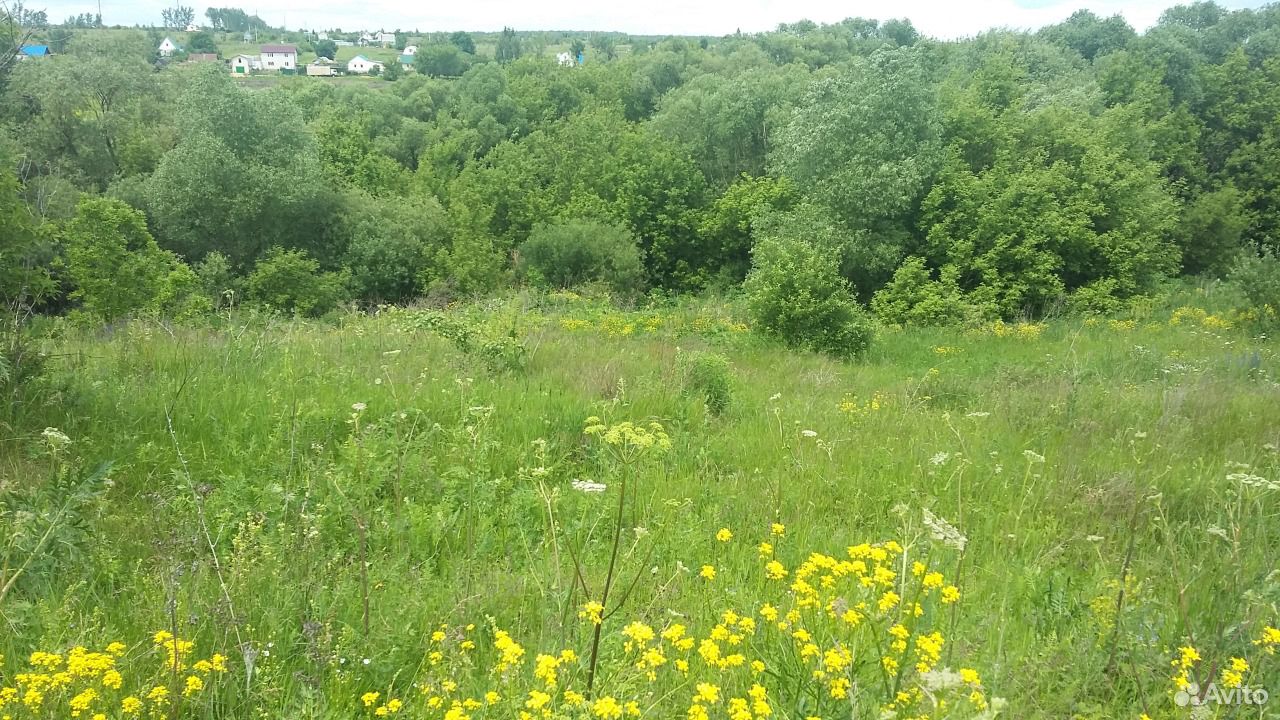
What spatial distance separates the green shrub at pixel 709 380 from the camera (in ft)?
22.4

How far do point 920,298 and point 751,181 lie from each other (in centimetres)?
1260

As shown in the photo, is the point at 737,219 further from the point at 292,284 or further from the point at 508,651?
the point at 508,651

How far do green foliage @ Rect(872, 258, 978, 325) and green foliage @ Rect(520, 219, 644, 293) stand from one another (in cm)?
1046

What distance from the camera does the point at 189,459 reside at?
4.48 m

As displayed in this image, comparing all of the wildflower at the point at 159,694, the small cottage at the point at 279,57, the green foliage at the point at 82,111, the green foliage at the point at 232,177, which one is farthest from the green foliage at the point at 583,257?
the small cottage at the point at 279,57

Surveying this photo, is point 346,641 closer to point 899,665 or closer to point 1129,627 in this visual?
point 899,665

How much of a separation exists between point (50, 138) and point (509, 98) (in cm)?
2721

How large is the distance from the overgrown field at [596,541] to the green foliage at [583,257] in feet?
71.7

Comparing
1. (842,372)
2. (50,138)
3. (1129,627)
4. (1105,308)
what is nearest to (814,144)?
(1105,308)

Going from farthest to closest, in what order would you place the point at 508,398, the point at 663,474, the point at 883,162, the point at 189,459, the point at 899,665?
the point at 883,162 → the point at 508,398 → the point at 663,474 → the point at 189,459 → the point at 899,665

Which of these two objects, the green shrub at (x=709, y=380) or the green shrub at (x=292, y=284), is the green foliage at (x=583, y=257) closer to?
the green shrub at (x=292, y=284)

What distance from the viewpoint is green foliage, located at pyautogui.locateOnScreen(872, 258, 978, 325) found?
2066cm

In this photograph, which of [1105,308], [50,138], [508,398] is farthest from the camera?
[50,138]

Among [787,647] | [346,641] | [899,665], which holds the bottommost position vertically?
[346,641]
